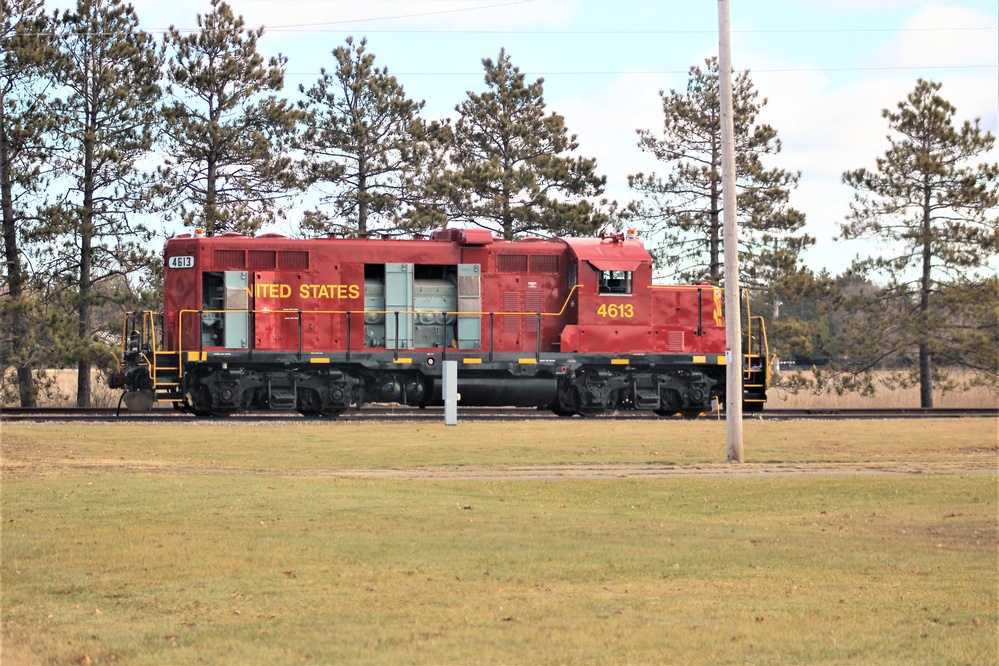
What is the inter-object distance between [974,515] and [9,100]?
29.7 meters

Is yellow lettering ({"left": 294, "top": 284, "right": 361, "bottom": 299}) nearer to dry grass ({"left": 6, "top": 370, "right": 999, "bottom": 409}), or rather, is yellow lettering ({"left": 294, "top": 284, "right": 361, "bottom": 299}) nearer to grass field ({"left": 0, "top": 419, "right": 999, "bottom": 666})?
grass field ({"left": 0, "top": 419, "right": 999, "bottom": 666})

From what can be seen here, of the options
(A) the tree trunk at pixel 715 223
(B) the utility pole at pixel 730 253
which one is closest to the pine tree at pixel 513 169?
(A) the tree trunk at pixel 715 223

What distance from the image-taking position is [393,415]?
93.0ft

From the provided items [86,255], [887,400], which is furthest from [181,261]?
[887,400]

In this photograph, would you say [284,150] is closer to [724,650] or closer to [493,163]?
[493,163]

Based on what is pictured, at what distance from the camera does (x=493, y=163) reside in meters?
41.2

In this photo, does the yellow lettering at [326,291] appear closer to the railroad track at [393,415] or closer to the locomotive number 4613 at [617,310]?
the railroad track at [393,415]

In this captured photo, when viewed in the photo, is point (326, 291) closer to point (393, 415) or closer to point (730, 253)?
point (393, 415)

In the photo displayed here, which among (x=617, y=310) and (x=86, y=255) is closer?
(x=617, y=310)

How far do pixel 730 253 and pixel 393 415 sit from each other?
10959 mm

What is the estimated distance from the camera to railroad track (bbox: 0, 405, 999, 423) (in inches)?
1070

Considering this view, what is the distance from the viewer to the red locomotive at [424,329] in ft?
90.6

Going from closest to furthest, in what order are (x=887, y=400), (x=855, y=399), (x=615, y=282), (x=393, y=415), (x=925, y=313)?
(x=393, y=415)
(x=615, y=282)
(x=925, y=313)
(x=855, y=399)
(x=887, y=400)

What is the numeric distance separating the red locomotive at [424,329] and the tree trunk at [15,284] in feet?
23.9
